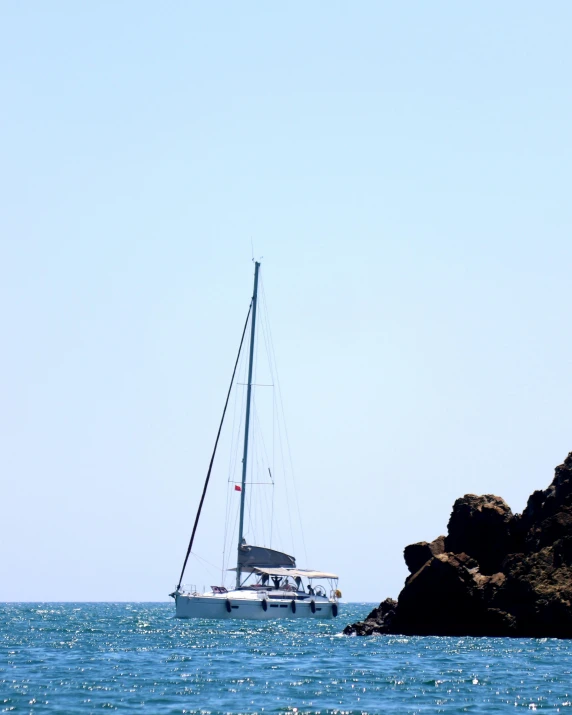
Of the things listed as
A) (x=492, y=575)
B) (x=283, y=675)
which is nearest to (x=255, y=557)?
(x=492, y=575)

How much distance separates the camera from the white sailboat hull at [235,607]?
78438 mm

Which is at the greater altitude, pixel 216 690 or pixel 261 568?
pixel 261 568

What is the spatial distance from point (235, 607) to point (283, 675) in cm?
3411

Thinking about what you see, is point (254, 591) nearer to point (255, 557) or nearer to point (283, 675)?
point (255, 557)

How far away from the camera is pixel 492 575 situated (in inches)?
2625

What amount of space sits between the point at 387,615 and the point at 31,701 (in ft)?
124

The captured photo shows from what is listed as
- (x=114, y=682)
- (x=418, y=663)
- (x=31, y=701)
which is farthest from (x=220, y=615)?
(x=31, y=701)

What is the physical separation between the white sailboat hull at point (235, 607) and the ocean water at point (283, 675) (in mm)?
10949

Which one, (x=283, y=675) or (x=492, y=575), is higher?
(x=492, y=575)

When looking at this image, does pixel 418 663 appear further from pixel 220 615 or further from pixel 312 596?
pixel 312 596

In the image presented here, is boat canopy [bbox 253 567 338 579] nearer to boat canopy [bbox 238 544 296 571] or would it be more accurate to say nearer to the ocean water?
boat canopy [bbox 238 544 296 571]

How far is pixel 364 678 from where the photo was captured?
44562 millimetres

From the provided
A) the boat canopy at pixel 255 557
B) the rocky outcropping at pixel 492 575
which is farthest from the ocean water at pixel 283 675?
the boat canopy at pixel 255 557

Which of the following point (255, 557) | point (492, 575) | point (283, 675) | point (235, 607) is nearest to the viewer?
point (283, 675)
